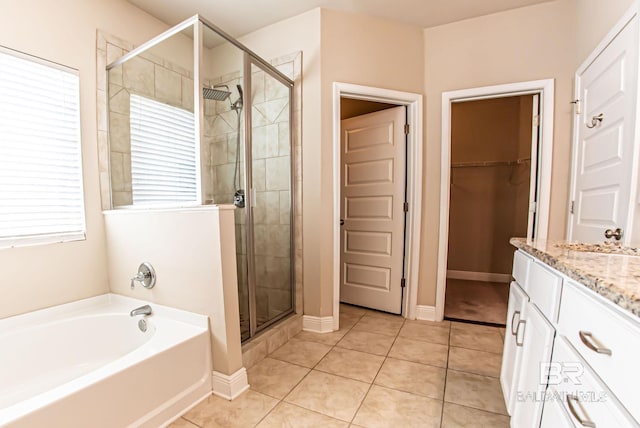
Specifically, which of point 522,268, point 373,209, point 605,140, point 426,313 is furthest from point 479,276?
point 522,268

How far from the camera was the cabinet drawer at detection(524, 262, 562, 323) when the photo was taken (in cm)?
86

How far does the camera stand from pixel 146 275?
1.77m

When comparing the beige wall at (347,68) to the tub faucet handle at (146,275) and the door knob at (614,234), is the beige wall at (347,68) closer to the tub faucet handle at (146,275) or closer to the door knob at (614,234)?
the tub faucet handle at (146,275)

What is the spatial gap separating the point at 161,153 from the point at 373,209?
1869 millimetres

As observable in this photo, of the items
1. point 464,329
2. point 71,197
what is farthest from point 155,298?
point 464,329

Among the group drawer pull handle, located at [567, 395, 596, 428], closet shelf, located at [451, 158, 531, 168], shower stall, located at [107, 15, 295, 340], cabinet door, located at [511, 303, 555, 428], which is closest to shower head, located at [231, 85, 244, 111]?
shower stall, located at [107, 15, 295, 340]

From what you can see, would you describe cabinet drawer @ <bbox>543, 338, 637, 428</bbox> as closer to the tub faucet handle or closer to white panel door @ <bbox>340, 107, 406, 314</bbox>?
white panel door @ <bbox>340, 107, 406, 314</bbox>

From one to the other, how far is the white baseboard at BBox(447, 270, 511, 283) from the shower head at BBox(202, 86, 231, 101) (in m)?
3.70

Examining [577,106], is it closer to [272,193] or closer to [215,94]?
[272,193]

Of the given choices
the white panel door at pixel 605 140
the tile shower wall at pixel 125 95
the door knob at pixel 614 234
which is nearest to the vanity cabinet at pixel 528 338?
the door knob at pixel 614 234

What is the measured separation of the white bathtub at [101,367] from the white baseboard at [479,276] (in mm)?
3541

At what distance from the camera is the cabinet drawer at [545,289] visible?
2.82 feet

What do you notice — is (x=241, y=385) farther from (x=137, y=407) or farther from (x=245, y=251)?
(x=245, y=251)

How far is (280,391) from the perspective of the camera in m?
1.58
